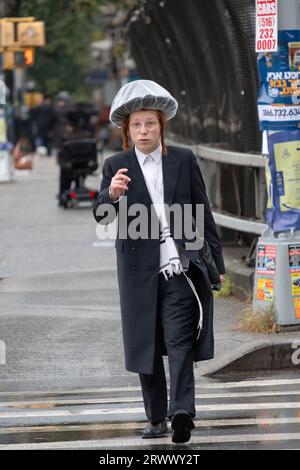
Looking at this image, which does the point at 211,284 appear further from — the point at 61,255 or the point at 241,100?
the point at 61,255

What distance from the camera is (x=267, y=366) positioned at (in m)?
9.98

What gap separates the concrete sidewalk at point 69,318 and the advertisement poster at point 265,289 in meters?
0.28

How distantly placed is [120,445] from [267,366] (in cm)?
265

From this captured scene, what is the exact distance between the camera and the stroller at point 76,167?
24.1 meters

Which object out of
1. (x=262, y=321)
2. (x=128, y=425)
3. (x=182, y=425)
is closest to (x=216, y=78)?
(x=262, y=321)

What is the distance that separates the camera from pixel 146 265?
7539 mm

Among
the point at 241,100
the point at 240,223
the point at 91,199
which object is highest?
the point at 241,100

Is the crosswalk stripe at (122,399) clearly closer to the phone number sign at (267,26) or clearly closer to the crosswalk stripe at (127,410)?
the crosswalk stripe at (127,410)

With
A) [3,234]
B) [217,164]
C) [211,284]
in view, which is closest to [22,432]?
[211,284]

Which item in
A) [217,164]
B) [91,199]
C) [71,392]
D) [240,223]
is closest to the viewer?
[71,392]

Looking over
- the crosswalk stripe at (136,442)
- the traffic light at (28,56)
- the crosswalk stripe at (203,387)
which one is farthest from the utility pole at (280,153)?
the traffic light at (28,56)

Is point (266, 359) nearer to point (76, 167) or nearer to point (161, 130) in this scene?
point (161, 130)

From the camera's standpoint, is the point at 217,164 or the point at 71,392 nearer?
the point at 71,392

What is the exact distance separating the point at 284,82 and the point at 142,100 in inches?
119
